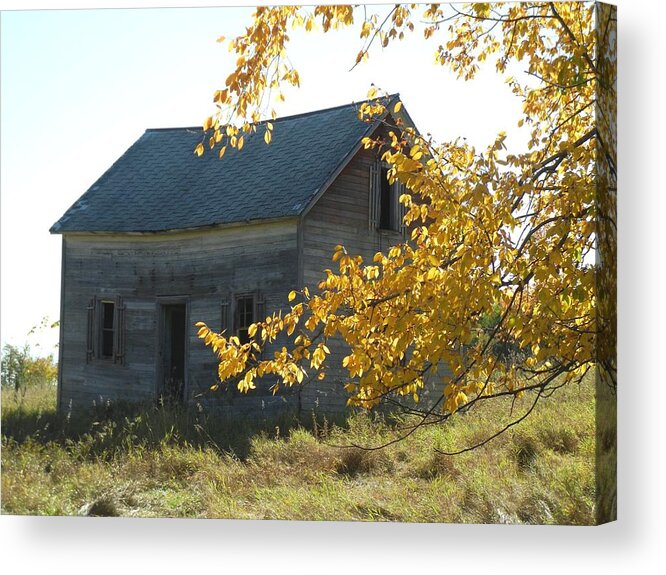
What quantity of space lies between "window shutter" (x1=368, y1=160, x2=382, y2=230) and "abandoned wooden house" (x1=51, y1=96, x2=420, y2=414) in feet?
0.04

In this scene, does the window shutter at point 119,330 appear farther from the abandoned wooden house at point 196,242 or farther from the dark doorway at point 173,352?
the dark doorway at point 173,352

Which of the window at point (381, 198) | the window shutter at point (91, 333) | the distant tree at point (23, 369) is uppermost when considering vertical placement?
the window at point (381, 198)

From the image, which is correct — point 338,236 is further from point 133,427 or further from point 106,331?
point 133,427

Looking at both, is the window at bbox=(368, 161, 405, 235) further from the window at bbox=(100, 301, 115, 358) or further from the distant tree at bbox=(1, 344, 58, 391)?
the distant tree at bbox=(1, 344, 58, 391)

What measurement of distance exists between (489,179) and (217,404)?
278 cm

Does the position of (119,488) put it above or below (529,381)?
below

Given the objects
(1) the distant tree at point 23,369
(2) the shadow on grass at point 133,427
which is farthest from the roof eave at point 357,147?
(1) the distant tree at point 23,369

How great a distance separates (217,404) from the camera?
24.7 feet

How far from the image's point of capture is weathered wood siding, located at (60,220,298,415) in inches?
300

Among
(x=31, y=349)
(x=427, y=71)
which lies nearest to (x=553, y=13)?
(x=427, y=71)

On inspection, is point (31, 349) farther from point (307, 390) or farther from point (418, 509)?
point (418, 509)

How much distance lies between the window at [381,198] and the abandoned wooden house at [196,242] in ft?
0.04

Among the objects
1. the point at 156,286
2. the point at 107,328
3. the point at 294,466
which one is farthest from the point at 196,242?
the point at 294,466

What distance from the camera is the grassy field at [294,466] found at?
6.85 metres
